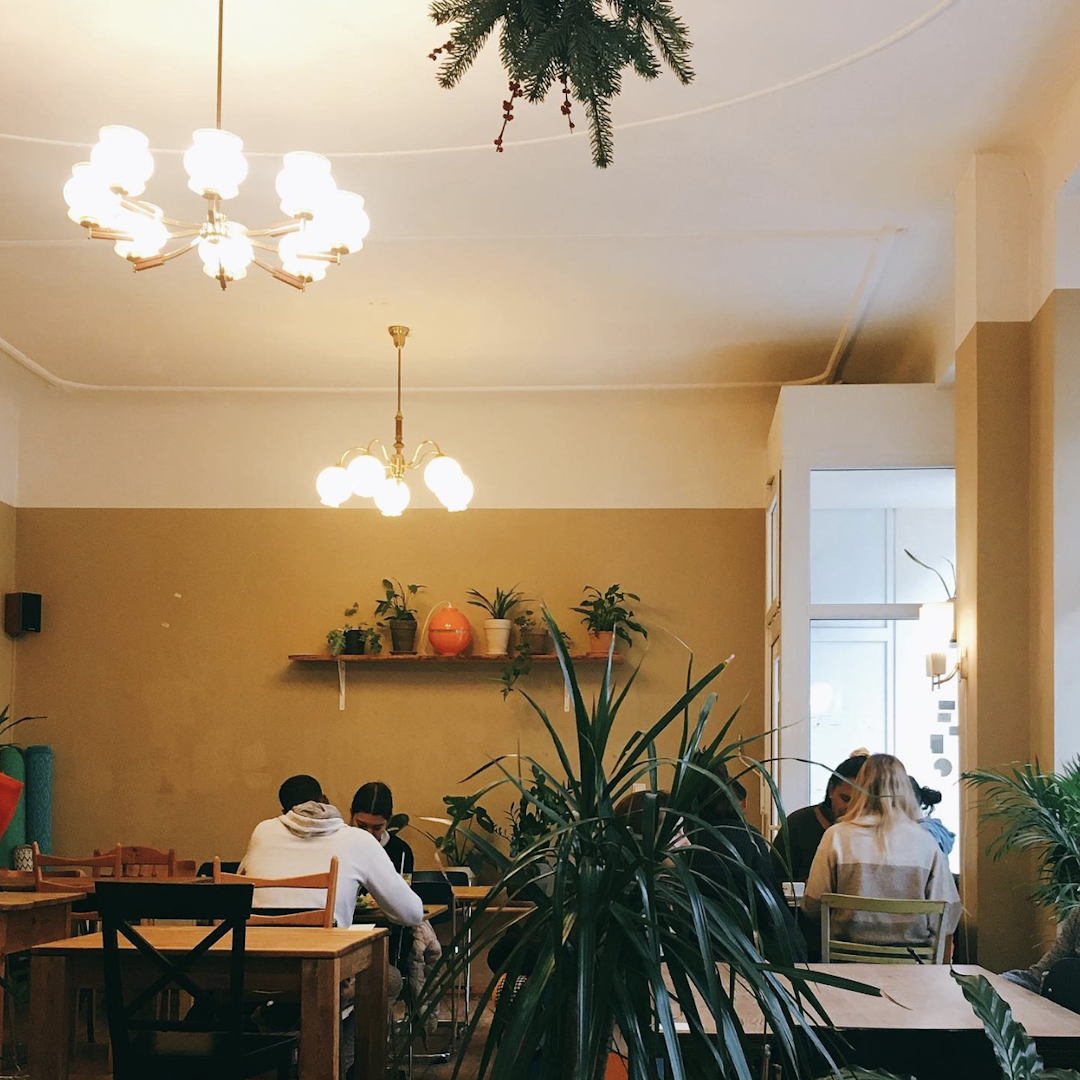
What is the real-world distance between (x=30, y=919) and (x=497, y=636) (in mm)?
3438

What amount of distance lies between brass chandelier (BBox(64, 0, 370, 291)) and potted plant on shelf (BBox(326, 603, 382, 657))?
426cm

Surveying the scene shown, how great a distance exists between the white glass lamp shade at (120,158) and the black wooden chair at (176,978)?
6.18 feet

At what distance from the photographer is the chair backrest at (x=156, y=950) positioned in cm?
353

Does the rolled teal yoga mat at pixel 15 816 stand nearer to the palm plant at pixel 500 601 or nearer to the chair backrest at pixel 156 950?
the palm plant at pixel 500 601

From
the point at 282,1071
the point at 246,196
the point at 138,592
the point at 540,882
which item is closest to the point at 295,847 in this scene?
the point at 282,1071

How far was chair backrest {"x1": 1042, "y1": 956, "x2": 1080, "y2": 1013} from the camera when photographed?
126 inches

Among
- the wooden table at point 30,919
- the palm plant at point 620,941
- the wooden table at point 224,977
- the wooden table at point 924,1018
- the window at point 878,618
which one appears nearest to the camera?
the palm plant at point 620,941

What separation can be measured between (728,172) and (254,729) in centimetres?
481

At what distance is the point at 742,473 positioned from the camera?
8297 millimetres

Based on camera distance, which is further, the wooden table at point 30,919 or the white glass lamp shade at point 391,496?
the white glass lamp shade at point 391,496

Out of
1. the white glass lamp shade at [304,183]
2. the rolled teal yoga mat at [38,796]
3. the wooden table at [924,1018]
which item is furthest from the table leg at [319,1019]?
the rolled teal yoga mat at [38,796]

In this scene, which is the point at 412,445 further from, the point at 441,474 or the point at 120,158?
the point at 120,158

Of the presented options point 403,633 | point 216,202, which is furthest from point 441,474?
point 216,202

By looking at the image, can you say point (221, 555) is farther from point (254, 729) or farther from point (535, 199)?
point (535, 199)
